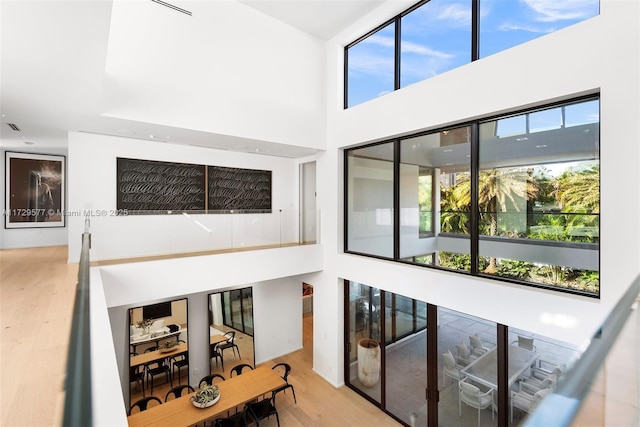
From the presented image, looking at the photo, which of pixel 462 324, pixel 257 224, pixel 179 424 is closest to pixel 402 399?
pixel 462 324

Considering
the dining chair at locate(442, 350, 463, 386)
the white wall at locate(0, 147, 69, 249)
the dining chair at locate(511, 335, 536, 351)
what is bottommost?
the dining chair at locate(442, 350, 463, 386)

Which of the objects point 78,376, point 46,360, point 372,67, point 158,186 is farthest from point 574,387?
point 158,186

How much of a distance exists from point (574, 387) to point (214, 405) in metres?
6.40

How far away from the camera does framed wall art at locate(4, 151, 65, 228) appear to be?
25.2ft

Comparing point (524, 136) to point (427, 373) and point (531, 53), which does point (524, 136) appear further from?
point (427, 373)

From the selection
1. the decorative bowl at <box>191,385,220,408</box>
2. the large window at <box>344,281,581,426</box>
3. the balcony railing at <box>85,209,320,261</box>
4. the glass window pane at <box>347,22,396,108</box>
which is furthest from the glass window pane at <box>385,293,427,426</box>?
the glass window pane at <box>347,22,396,108</box>

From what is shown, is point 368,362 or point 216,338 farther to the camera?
point 216,338

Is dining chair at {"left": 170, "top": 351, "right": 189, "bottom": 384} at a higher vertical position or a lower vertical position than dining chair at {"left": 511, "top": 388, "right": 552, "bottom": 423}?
lower

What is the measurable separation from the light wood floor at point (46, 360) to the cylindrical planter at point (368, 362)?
43 cm

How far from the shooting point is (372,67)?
698 cm

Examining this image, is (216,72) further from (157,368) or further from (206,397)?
(157,368)

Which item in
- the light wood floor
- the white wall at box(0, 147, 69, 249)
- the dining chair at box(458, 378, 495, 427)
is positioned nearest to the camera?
the light wood floor

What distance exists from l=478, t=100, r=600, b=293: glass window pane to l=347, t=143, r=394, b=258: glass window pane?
199 cm

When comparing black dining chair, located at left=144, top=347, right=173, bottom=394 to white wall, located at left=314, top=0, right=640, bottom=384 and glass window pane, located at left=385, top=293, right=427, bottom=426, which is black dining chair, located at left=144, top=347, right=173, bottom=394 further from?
white wall, located at left=314, top=0, right=640, bottom=384
